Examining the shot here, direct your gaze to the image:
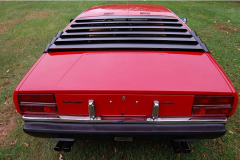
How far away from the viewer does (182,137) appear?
186 cm

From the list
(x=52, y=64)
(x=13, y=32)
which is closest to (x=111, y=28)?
(x=52, y=64)

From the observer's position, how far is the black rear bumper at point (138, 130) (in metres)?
1.79

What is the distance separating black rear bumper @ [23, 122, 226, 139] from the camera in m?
1.79

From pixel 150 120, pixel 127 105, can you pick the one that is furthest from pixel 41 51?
pixel 150 120

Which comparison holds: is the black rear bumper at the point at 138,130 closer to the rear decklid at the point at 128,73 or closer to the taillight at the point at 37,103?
the taillight at the point at 37,103

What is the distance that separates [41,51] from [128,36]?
4075 millimetres

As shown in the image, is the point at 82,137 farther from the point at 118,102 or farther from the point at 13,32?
the point at 13,32

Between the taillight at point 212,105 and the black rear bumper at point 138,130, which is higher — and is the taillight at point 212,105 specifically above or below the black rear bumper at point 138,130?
above

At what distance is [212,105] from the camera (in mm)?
1778

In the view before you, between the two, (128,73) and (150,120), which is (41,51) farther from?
(150,120)

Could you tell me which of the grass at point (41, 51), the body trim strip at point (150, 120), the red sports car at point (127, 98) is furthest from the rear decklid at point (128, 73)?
the grass at point (41, 51)

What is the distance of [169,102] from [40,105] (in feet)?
4.04

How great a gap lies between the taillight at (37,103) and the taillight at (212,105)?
135 cm

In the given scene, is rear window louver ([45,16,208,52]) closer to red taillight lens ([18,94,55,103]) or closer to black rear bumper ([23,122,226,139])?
red taillight lens ([18,94,55,103])
